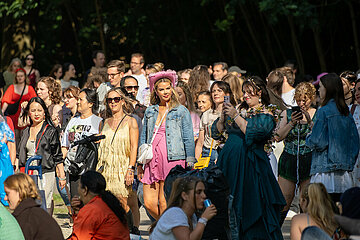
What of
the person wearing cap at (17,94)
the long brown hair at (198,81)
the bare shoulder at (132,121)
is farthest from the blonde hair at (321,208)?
the person wearing cap at (17,94)

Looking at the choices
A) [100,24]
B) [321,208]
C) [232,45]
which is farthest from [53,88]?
[232,45]

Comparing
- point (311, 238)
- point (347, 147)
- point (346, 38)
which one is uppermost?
point (346, 38)

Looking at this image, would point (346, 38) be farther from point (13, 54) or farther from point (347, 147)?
point (347, 147)

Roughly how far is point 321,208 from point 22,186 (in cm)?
255

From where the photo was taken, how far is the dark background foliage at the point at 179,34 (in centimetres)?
1986

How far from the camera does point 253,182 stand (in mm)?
8023

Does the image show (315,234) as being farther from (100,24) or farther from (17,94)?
(100,24)

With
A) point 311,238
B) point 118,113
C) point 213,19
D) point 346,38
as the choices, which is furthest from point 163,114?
point 213,19

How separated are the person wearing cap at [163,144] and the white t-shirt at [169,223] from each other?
2436 mm

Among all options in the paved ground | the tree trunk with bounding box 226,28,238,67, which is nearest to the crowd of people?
the paved ground

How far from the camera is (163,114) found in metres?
9.57

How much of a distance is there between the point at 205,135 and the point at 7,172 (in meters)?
2.67

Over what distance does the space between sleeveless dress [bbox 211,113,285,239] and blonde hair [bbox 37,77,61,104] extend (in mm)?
5281

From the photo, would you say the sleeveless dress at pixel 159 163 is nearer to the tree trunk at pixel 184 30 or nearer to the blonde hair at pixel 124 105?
the blonde hair at pixel 124 105
